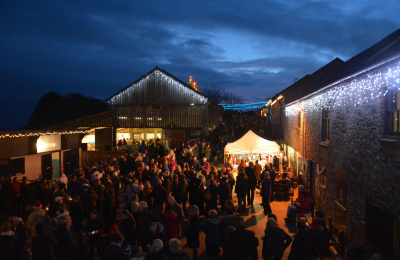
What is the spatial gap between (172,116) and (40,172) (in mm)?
13234

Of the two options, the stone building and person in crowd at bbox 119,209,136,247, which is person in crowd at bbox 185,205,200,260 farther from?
the stone building

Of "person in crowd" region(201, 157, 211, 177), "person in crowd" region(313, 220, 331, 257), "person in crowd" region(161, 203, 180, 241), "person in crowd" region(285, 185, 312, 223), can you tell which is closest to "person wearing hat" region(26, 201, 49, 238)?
"person in crowd" region(161, 203, 180, 241)

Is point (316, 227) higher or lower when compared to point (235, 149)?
lower

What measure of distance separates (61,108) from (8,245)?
57923 mm

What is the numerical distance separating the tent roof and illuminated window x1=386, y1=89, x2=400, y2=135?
11.0m

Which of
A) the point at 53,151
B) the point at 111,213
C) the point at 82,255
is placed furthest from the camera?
the point at 53,151

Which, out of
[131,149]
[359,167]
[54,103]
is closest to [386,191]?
[359,167]

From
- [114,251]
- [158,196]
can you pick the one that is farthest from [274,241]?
[158,196]

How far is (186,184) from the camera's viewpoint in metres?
11.4

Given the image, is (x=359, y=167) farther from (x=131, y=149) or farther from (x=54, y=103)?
(x=54, y=103)

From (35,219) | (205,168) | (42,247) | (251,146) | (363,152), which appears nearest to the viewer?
(42,247)

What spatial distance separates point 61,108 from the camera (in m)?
59.3

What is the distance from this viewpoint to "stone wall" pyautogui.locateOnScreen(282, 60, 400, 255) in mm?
6387

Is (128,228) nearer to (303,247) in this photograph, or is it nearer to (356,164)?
(303,247)
